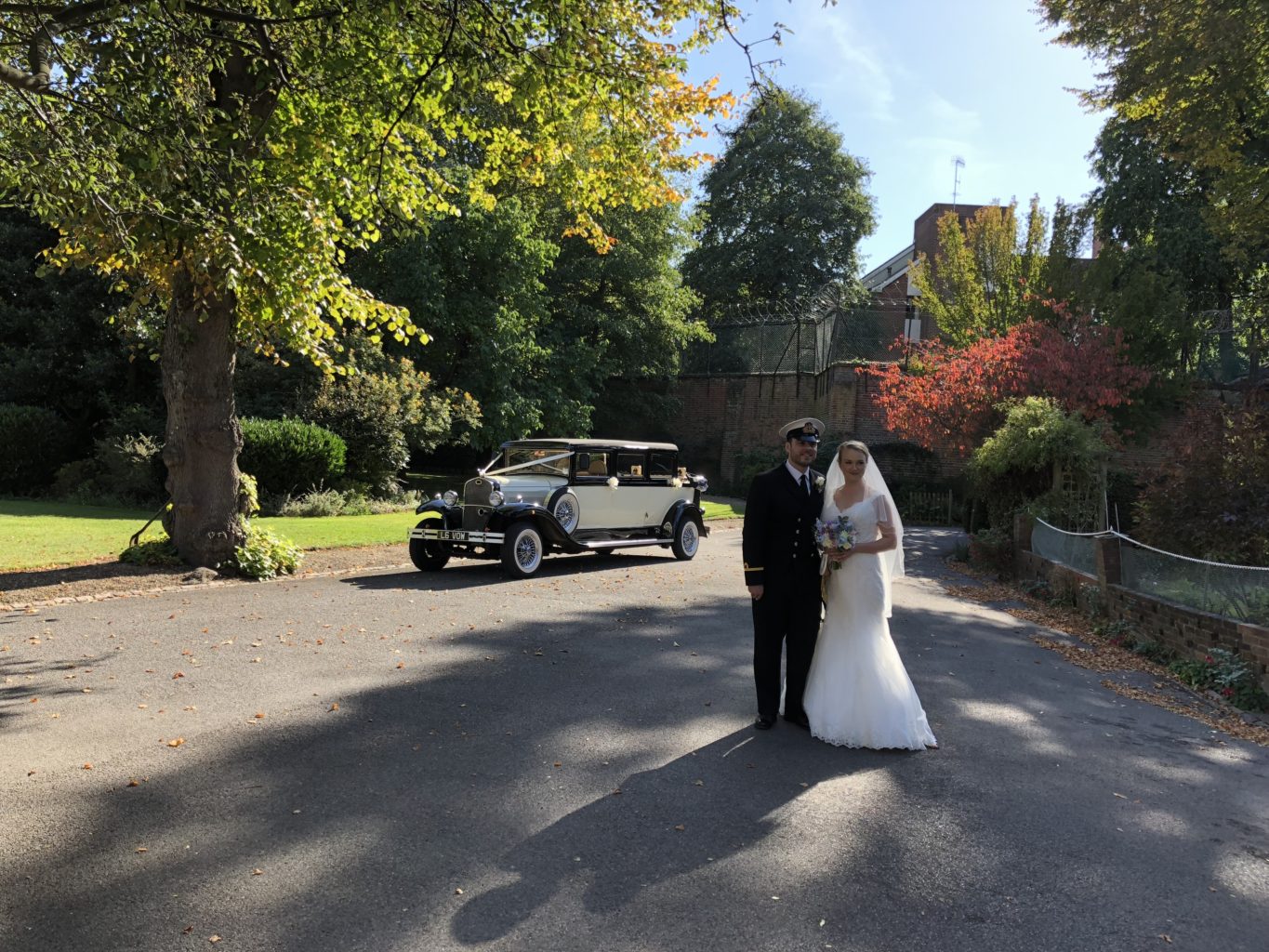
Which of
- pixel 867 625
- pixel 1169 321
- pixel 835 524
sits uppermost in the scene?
pixel 1169 321

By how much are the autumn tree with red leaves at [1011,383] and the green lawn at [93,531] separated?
10.8 meters

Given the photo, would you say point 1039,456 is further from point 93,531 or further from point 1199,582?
point 93,531

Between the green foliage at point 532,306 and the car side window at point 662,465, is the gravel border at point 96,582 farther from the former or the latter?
the green foliage at point 532,306

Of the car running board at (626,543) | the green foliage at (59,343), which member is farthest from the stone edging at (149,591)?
the green foliage at (59,343)

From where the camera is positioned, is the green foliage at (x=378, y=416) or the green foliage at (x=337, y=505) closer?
the green foliage at (x=337, y=505)

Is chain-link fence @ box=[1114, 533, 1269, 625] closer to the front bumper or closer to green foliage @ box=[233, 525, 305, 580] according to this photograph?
the front bumper

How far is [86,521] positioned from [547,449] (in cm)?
871

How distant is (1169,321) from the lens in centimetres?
2250

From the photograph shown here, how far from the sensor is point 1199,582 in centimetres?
819

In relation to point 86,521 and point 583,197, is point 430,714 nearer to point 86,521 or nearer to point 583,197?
point 583,197

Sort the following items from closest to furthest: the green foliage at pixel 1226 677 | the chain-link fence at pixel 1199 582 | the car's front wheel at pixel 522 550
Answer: the green foliage at pixel 1226 677
the chain-link fence at pixel 1199 582
the car's front wheel at pixel 522 550

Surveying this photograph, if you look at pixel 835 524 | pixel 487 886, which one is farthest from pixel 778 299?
pixel 487 886

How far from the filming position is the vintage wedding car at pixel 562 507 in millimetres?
11883

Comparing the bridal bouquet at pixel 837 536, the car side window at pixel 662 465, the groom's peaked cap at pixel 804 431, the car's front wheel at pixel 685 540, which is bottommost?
the car's front wheel at pixel 685 540
